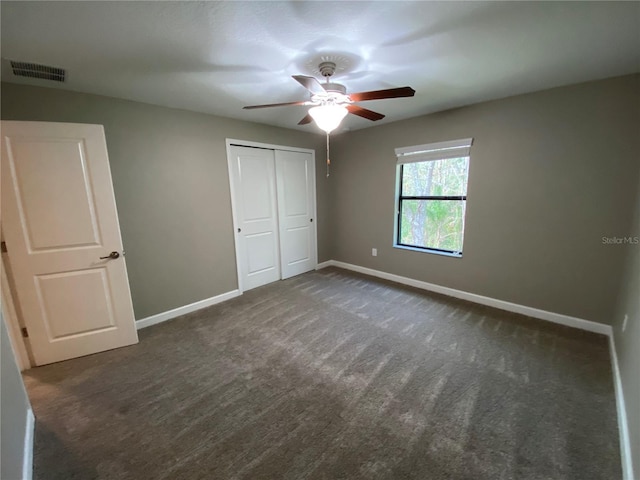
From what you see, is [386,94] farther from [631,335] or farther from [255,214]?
[255,214]

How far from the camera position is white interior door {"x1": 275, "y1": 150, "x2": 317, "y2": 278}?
410 centimetres

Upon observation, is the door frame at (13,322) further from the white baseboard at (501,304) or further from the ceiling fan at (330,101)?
the white baseboard at (501,304)

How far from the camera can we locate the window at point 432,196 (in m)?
3.30

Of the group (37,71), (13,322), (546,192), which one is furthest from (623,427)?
(37,71)

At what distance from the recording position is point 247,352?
241cm

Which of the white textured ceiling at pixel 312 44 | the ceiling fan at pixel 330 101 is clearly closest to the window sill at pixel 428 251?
the white textured ceiling at pixel 312 44

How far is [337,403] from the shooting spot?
1.82 m

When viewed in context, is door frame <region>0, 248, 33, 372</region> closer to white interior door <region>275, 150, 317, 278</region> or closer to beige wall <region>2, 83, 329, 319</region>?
beige wall <region>2, 83, 329, 319</region>

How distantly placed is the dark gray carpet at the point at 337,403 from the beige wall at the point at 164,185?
58 centimetres

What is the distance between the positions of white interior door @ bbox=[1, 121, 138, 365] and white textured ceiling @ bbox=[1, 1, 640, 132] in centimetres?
53

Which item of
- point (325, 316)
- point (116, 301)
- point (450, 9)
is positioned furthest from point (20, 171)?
point (450, 9)

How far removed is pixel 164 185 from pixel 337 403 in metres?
2.77

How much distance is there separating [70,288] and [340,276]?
3.28 meters

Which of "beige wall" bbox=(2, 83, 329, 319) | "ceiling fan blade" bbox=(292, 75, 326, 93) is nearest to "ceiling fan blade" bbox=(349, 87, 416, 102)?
"ceiling fan blade" bbox=(292, 75, 326, 93)
